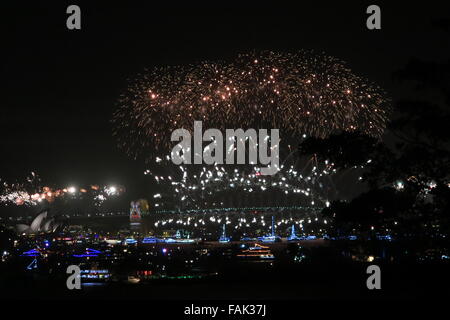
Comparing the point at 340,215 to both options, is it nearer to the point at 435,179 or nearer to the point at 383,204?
the point at 383,204

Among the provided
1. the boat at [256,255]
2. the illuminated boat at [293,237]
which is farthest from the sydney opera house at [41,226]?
the boat at [256,255]

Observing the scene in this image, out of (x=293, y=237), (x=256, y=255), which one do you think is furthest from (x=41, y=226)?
(x=256, y=255)

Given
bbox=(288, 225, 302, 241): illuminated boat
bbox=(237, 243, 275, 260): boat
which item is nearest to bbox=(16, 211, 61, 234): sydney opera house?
bbox=(288, 225, 302, 241): illuminated boat

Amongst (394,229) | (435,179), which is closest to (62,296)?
(394,229)

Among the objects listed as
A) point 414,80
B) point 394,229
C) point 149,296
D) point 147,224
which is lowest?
point 147,224

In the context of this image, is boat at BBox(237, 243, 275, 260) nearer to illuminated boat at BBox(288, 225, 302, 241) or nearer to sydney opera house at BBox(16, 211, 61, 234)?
illuminated boat at BBox(288, 225, 302, 241)

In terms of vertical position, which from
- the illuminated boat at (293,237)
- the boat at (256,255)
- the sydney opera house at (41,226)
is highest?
the boat at (256,255)

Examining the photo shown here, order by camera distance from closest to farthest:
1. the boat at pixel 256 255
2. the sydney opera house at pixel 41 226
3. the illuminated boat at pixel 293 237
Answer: the boat at pixel 256 255 < the sydney opera house at pixel 41 226 < the illuminated boat at pixel 293 237

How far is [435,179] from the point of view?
13117mm

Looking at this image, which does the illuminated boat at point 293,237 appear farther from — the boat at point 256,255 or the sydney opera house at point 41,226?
the boat at point 256,255

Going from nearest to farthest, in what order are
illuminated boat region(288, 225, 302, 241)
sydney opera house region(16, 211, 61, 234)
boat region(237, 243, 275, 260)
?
boat region(237, 243, 275, 260) → sydney opera house region(16, 211, 61, 234) → illuminated boat region(288, 225, 302, 241)

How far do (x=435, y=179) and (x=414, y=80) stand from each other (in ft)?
7.65

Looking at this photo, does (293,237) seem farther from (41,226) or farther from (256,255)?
(256,255)

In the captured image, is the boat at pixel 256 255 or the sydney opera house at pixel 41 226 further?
the sydney opera house at pixel 41 226
